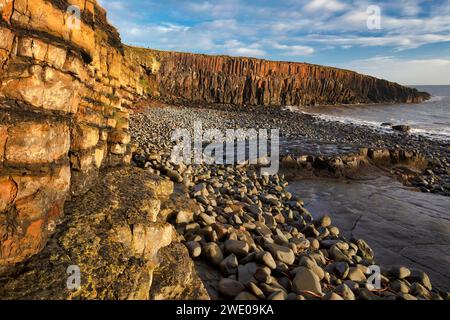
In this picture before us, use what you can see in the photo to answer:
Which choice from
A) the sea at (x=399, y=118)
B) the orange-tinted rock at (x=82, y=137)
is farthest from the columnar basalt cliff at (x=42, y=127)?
the sea at (x=399, y=118)

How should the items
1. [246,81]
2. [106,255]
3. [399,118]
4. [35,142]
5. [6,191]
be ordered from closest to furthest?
[6,191]
[35,142]
[106,255]
[399,118]
[246,81]

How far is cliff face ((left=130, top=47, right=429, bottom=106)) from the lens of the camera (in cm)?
4475

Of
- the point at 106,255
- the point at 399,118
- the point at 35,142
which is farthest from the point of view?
the point at 399,118

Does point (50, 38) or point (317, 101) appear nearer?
point (50, 38)

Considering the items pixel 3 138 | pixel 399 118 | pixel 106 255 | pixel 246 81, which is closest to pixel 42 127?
pixel 3 138

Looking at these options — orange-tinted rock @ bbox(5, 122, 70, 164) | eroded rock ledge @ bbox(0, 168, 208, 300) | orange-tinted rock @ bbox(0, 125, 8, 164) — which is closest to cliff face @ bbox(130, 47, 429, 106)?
eroded rock ledge @ bbox(0, 168, 208, 300)

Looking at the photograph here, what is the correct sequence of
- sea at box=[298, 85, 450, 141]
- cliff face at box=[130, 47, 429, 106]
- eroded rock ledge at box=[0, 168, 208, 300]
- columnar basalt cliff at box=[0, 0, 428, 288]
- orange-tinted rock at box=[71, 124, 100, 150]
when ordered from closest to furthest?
eroded rock ledge at box=[0, 168, 208, 300] → columnar basalt cliff at box=[0, 0, 428, 288] → orange-tinted rock at box=[71, 124, 100, 150] → sea at box=[298, 85, 450, 141] → cliff face at box=[130, 47, 429, 106]

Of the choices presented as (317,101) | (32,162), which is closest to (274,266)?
(32,162)

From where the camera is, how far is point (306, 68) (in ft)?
176

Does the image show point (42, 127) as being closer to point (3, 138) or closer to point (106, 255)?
point (3, 138)

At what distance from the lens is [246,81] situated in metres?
47.7

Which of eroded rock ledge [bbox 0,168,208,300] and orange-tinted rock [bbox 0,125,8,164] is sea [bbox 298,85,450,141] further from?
orange-tinted rock [bbox 0,125,8,164]

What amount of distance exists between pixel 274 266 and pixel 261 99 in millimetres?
45858
